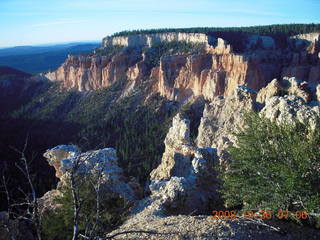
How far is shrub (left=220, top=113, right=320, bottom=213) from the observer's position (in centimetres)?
838

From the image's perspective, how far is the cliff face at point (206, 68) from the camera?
157ft

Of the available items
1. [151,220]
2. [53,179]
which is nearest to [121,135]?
[53,179]

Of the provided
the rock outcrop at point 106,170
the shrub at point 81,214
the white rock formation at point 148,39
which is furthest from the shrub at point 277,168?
the white rock formation at point 148,39

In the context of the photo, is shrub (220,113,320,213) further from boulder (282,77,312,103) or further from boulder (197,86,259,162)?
boulder (197,86,259,162)

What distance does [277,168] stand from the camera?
844 centimetres

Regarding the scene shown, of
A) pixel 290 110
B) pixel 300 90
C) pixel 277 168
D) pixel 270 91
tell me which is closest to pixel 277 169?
pixel 277 168

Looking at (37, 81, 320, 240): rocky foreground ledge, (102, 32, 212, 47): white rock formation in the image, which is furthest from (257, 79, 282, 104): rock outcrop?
(102, 32, 212, 47): white rock formation

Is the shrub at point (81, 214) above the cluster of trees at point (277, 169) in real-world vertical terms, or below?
below

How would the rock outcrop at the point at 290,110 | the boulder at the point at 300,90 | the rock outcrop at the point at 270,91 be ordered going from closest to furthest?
1. the rock outcrop at the point at 290,110
2. the boulder at the point at 300,90
3. the rock outcrop at the point at 270,91

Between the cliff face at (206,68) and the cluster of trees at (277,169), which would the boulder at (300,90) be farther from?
the cliff face at (206,68)

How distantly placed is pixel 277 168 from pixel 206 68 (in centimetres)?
4743

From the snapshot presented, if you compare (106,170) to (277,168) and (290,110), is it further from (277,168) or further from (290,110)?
(290,110)

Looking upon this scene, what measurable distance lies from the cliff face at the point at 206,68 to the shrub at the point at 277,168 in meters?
36.6

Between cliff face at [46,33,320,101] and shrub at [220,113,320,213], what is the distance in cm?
3661
